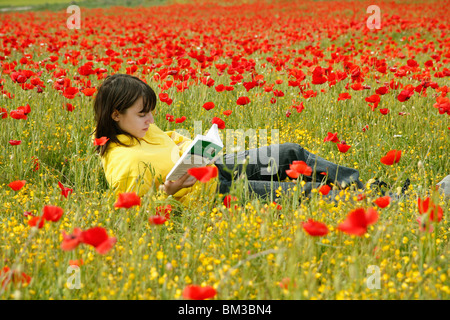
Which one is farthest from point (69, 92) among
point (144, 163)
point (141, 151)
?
point (144, 163)

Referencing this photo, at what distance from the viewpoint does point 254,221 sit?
2.04 m

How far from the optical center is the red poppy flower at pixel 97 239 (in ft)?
4.52

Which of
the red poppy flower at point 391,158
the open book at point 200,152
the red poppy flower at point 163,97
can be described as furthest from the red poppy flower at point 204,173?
the red poppy flower at point 163,97

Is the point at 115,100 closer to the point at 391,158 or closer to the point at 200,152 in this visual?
the point at 200,152

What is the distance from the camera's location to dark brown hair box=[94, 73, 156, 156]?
2.66 meters

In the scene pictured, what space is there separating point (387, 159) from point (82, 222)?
1487 millimetres

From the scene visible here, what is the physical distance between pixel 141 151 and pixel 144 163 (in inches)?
7.0

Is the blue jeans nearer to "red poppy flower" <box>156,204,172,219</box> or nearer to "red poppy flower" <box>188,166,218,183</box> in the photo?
"red poppy flower" <box>156,204,172,219</box>

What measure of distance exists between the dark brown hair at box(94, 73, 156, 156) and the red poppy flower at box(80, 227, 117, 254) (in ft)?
4.56

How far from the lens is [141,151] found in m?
2.68

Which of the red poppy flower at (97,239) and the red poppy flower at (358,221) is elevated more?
A: the red poppy flower at (358,221)

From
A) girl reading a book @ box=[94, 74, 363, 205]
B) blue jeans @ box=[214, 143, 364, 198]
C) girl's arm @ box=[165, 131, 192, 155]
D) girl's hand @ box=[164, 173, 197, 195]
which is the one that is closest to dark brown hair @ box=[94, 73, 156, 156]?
girl reading a book @ box=[94, 74, 363, 205]

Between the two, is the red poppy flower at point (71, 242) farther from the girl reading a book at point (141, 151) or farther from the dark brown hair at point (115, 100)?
the dark brown hair at point (115, 100)
